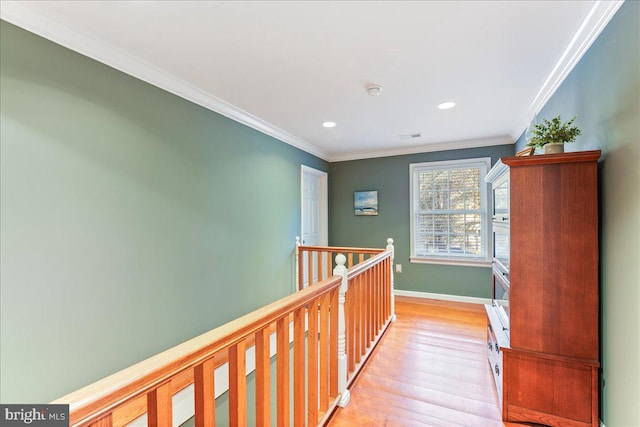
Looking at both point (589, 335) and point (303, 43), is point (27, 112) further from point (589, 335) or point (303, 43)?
point (589, 335)

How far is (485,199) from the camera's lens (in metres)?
4.07

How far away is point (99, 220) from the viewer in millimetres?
1864

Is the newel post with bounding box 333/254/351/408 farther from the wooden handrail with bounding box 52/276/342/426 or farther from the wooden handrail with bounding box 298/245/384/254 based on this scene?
the wooden handrail with bounding box 298/245/384/254

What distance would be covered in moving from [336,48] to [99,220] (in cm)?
188

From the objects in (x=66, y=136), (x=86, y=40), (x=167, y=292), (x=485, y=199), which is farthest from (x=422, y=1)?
(x=485, y=199)

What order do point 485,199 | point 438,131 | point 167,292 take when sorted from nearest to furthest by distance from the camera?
point 167,292
point 438,131
point 485,199

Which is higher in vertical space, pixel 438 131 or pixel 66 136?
pixel 438 131

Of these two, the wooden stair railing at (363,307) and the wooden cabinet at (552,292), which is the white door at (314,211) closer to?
the wooden stair railing at (363,307)

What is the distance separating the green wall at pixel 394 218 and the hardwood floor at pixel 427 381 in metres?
0.89

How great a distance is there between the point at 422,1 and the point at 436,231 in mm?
3475

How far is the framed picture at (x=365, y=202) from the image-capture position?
4791mm

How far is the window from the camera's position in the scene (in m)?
4.11

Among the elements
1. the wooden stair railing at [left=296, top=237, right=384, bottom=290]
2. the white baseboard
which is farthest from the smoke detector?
the white baseboard

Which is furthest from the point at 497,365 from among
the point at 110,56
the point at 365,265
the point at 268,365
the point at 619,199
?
the point at 110,56
